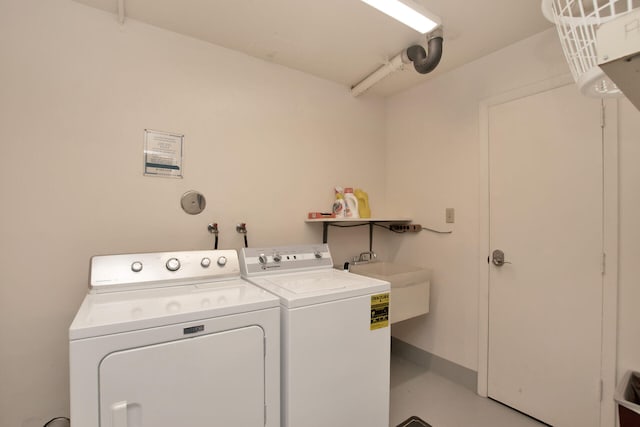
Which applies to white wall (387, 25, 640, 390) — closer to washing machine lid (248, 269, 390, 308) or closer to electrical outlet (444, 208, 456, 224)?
electrical outlet (444, 208, 456, 224)

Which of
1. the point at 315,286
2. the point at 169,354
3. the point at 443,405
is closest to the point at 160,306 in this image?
the point at 169,354

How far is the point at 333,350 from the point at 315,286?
31 centimetres

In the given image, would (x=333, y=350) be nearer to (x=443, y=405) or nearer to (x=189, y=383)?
(x=189, y=383)

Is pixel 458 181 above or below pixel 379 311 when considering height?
above

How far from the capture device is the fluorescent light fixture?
1.50 m

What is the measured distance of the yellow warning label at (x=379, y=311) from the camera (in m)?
1.54

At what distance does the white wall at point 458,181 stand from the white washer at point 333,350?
1059 mm

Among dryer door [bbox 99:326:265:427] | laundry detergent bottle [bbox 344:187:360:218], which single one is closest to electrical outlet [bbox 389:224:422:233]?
laundry detergent bottle [bbox 344:187:360:218]

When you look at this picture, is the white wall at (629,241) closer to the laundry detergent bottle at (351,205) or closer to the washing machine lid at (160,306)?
the laundry detergent bottle at (351,205)

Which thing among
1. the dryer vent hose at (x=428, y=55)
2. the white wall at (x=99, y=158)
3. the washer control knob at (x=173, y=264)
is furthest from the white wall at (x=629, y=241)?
the washer control knob at (x=173, y=264)

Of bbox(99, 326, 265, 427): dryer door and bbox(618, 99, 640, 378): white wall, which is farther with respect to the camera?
bbox(618, 99, 640, 378): white wall

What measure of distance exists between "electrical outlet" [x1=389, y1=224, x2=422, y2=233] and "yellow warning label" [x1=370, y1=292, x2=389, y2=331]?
120cm

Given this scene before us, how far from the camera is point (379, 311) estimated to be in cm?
156

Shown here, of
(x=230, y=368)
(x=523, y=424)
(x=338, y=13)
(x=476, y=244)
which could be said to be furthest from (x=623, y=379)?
(x=338, y=13)
